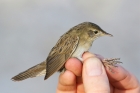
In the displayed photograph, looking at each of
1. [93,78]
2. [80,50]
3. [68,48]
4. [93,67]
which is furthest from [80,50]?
[93,78]

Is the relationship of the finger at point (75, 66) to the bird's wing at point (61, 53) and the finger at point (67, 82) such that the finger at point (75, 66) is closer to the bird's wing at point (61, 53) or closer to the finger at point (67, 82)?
the finger at point (67, 82)

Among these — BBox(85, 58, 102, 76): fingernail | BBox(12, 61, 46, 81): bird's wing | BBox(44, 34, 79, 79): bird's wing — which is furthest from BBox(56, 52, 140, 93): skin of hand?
BBox(12, 61, 46, 81): bird's wing

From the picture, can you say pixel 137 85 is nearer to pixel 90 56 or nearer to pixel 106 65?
pixel 106 65

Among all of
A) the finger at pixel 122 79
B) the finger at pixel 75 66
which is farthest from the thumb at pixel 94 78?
the finger at pixel 122 79

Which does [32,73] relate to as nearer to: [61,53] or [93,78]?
[61,53]

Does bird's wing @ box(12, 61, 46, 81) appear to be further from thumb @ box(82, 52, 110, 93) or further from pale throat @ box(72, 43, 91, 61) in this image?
thumb @ box(82, 52, 110, 93)

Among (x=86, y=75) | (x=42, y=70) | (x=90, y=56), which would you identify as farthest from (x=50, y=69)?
(x=86, y=75)

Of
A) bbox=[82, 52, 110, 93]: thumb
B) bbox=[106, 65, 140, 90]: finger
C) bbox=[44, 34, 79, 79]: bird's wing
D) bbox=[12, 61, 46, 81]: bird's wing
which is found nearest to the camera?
bbox=[82, 52, 110, 93]: thumb
